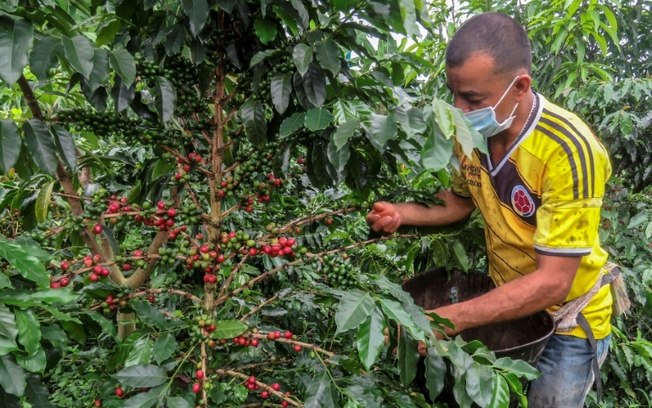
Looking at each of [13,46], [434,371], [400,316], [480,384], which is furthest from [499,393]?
[13,46]

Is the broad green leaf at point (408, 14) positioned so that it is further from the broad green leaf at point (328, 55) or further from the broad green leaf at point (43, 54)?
the broad green leaf at point (43, 54)

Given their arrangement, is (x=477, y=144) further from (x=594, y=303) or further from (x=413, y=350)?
(x=594, y=303)

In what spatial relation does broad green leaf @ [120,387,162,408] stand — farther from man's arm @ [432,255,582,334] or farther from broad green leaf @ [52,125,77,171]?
man's arm @ [432,255,582,334]

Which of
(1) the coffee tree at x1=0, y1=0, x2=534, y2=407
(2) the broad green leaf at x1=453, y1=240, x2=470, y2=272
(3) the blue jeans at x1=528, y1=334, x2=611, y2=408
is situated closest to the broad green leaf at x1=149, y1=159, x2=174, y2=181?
(1) the coffee tree at x1=0, y1=0, x2=534, y2=407

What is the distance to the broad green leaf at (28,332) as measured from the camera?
3.02ft

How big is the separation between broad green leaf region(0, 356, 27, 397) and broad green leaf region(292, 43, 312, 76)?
77 cm

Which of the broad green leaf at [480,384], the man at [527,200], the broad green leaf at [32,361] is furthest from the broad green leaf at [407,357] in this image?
the broad green leaf at [32,361]

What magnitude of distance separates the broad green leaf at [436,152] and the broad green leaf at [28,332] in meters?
0.72

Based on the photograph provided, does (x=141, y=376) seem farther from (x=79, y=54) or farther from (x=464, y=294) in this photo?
(x=464, y=294)

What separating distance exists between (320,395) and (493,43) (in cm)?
100

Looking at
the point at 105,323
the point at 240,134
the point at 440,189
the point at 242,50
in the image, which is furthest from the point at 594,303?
the point at 105,323

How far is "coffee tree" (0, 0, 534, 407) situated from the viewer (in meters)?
1.05

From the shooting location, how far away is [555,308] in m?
1.70

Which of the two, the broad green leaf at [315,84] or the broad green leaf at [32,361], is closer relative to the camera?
the broad green leaf at [32,361]
